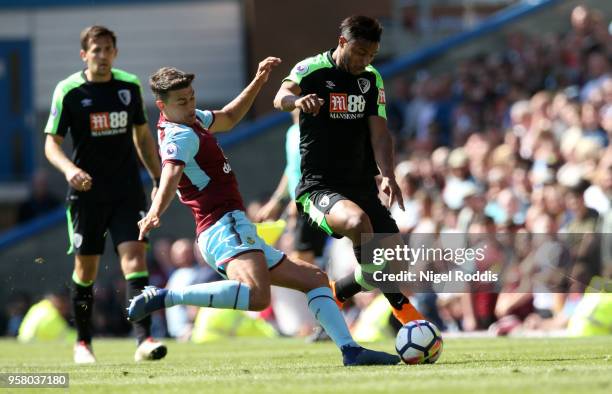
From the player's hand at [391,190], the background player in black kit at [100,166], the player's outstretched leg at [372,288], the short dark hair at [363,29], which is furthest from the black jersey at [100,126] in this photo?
the player's hand at [391,190]

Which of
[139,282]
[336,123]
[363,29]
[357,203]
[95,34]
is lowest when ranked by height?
[139,282]

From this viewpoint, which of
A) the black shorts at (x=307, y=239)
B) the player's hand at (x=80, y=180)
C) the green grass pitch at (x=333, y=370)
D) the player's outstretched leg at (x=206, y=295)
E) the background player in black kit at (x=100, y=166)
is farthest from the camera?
the black shorts at (x=307, y=239)

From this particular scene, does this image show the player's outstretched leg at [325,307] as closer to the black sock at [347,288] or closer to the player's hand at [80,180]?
the black sock at [347,288]

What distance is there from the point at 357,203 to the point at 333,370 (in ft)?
5.57

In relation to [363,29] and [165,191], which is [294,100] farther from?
[165,191]

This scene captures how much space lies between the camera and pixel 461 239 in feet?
47.6

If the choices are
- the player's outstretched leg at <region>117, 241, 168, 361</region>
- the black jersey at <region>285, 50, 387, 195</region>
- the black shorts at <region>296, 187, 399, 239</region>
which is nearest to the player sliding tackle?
the black shorts at <region>296, 187, 399, 239</region>

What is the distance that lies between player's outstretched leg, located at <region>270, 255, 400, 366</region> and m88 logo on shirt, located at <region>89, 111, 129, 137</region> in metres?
2.58

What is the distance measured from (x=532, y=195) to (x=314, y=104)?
23.7 feet

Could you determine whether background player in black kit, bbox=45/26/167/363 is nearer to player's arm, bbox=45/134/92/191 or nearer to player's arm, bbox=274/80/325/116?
player's arm, bbox=45/134/92/191

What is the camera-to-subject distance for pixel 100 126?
1070cm

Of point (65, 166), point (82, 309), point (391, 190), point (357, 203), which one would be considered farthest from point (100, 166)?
point (391, 190)

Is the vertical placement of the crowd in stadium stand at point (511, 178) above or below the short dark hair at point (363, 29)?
below

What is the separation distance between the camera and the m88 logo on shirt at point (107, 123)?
10.7 meters
